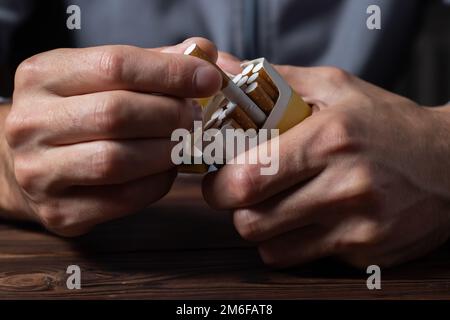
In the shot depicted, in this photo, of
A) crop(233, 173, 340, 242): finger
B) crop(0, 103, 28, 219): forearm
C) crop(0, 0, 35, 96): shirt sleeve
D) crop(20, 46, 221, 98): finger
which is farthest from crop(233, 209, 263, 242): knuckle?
crop(0, 0, 35, 96): shirt sleeve

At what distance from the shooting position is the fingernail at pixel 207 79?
1.34 feet

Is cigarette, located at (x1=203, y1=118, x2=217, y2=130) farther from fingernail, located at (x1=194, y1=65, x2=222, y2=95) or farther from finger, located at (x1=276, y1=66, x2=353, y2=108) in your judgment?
finger, located at (x1=276, y1=66, x2=353, y2=108)

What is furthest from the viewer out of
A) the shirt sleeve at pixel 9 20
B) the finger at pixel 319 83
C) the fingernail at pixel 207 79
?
the shirt sleeve at pixel 9 20

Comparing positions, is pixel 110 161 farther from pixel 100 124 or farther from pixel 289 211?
pixel 289 211

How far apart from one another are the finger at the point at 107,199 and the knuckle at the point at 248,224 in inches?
2.6

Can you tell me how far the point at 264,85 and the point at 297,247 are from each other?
134 millimetres

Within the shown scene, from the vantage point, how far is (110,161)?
1.37ft

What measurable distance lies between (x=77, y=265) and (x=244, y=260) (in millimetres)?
143

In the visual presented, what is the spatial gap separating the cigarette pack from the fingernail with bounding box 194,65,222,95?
0.02 metres

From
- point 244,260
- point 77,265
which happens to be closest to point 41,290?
point 77,265

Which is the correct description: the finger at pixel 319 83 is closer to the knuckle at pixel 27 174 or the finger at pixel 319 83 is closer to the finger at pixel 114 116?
the finger at pixel 114 116

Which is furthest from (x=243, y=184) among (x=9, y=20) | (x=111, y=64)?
(x=9, y=20)

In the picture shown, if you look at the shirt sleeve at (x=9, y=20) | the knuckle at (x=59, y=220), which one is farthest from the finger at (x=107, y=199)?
the shirt sleeve at (x=9, y=20)

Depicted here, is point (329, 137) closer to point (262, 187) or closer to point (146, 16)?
point (262, 187)
